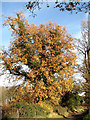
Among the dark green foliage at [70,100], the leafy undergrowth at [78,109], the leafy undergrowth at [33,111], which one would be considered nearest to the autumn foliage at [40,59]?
the leafy undergrowth at [33,111]

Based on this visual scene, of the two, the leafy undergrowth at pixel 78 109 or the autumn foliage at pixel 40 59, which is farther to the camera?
the leafy undergrowth at pixel 78 109

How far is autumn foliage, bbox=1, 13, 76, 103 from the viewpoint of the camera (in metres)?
10.6

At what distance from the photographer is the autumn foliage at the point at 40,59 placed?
10.6m

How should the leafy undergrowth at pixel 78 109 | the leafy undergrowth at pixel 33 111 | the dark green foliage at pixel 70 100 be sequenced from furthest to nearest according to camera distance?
the leafy undergrowth at pixel 78 109, the dark green foliage at pixel 70 100, the leafy undergrowth at pixel 33 111

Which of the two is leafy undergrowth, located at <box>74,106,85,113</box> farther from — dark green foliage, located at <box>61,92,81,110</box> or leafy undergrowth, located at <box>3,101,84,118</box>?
leafy undergrowth, located at <box>3,101,84,118</box>

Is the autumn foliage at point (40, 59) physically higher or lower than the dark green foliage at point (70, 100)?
higher

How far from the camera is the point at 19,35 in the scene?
1162 cm

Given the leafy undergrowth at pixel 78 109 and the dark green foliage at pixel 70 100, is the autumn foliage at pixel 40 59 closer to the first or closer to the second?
the dark green foliage at pixel 70 100

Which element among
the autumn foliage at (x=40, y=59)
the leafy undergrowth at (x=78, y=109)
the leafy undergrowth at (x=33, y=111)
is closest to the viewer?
the leafy undergrowth at (x=33, y=111)

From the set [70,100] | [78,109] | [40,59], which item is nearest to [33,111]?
[40,59]

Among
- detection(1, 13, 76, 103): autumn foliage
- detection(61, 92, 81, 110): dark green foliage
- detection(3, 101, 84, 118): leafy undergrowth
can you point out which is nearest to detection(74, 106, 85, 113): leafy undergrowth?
detection(61, 92, 81, 110): dark green foliage

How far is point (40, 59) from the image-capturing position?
1126cm

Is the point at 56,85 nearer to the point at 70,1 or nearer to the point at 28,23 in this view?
the point at 28,23

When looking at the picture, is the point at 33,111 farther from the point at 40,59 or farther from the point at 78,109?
the point at 78,109
